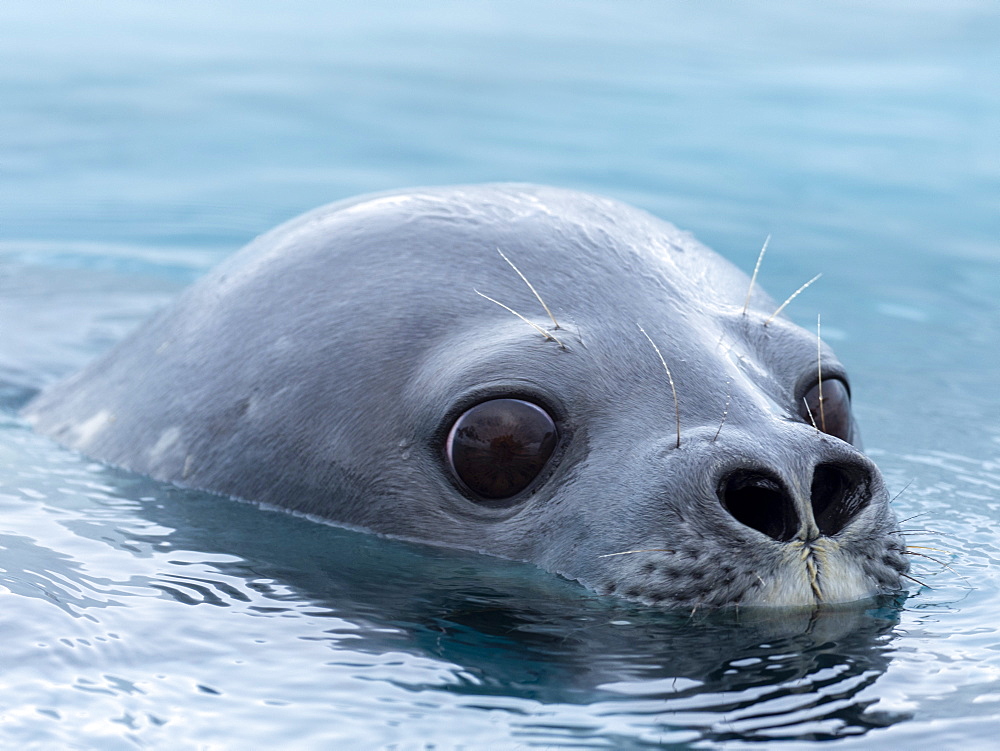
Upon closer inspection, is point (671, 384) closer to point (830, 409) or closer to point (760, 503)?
point (760, 503)

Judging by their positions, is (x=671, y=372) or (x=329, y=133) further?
(x=329, y=133)

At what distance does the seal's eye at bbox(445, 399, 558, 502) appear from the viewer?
4078 mm

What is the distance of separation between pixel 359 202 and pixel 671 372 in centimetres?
145

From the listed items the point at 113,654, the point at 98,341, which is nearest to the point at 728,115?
the point at 98,341

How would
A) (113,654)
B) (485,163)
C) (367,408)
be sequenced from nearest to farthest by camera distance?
1. (113,654)
2. (367,408)
3. (485,163)

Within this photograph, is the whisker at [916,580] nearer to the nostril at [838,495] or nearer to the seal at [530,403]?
the seal at [530,403]

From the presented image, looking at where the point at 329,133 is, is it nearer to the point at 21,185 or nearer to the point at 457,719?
the point at 21,185

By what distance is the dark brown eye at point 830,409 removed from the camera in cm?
443

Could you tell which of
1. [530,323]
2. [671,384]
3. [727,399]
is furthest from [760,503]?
[530,323]

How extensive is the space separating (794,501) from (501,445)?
0.84 metres

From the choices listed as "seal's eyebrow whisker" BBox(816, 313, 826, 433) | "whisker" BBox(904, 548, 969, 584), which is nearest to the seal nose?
"whisker" BBox(904, 548, 969, 584)

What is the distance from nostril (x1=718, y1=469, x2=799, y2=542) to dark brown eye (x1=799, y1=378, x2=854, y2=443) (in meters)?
0.59

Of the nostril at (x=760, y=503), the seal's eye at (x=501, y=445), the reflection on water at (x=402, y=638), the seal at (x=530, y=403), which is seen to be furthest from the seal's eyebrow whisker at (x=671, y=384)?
the reflection on water at (x=402, y=638)

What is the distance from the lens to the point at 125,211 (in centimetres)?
1046
